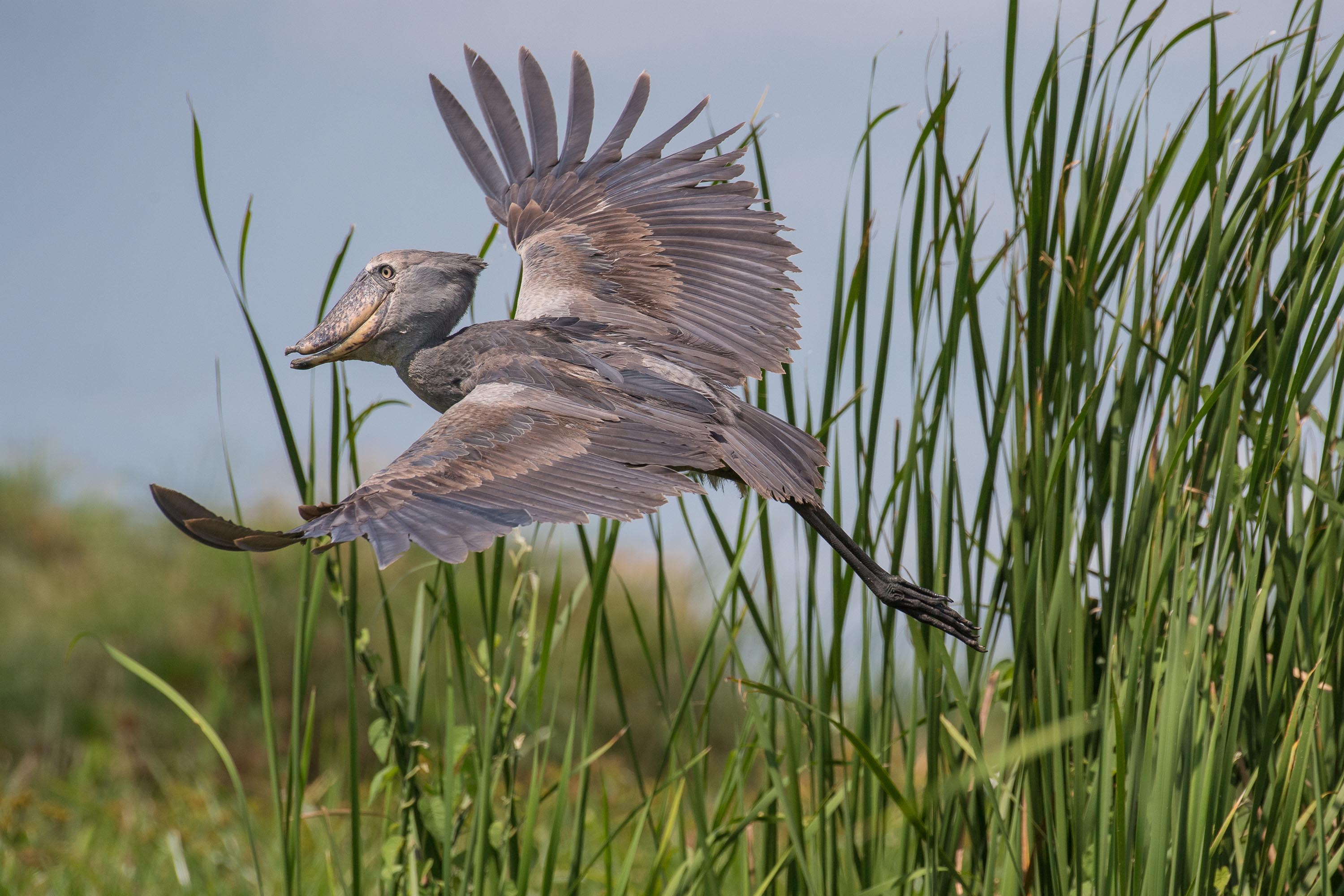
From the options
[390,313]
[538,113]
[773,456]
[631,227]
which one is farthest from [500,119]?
[773,456]

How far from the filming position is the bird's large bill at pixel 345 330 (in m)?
1.54

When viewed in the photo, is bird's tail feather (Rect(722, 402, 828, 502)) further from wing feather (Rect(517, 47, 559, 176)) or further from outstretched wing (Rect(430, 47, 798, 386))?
wing feather (Rect(517, 47, 559, 176))

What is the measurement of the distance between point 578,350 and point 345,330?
0.31 meters

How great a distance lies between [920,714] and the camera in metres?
2.00

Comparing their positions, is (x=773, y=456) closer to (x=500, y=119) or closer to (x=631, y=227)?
(x=631, y=227)

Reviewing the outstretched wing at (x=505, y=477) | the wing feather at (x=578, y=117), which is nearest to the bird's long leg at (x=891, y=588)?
the outstretched wing at (x=505, y=477)

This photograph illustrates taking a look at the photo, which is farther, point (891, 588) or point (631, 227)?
point (631, 227)

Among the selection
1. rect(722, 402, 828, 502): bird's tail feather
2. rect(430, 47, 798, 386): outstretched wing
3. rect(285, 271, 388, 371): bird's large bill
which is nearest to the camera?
rect(722, 402, 828, 502): bird's tail feather

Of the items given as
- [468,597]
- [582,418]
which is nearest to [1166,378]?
[582,418]

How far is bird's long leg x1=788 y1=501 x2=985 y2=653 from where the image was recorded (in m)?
1.47

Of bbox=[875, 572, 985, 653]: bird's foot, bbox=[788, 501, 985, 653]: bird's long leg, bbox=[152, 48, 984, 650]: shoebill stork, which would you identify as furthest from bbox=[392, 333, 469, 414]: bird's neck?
bbox=[875, 572, 985, 653]: bird's foot

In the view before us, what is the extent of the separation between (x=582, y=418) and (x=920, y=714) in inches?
36.1

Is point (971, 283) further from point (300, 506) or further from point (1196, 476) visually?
point (300, 506)

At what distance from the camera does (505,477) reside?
1.32 m
